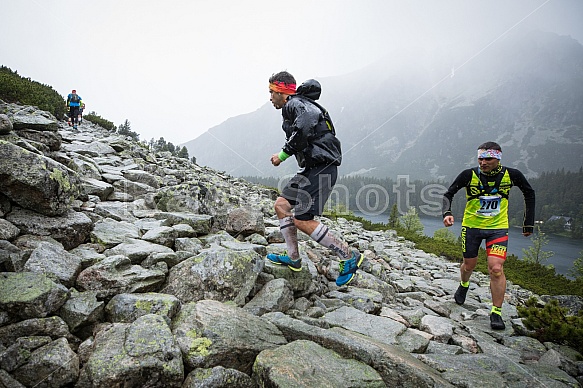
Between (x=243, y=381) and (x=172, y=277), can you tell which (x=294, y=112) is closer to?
(x=172, y=277)

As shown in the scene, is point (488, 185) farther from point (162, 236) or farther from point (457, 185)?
point (162, 236)

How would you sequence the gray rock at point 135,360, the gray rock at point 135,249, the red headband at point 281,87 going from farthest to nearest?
the red headband at point 281,87, the gray rock at point 135,249, the gray rock at point 135,360

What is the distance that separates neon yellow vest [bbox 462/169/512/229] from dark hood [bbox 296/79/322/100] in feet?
10.3

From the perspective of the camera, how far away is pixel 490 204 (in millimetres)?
4844

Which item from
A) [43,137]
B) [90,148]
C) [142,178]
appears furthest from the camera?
[90,148]

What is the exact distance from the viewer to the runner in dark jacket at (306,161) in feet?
13.0

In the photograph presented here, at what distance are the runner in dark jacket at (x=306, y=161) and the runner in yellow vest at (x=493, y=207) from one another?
230 centimetres

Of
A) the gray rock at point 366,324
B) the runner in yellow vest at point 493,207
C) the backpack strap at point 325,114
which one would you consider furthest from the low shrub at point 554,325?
the backpack strap at point 325,114

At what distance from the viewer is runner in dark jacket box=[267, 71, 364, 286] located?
3.95 m

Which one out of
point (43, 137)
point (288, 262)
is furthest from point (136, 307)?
point (43, 137)

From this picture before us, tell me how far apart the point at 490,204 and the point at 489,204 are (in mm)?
15

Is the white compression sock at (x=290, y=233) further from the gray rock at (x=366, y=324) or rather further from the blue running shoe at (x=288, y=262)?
the gray rock at (x=366, y=324)

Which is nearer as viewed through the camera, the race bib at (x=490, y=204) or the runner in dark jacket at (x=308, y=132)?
the runner in dark jacket at (x=308, y=132)

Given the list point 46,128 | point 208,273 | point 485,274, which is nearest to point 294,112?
point 208,273
